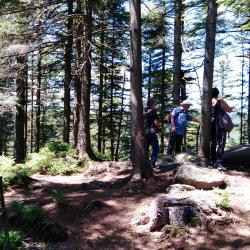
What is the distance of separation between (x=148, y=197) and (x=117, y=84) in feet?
68.9

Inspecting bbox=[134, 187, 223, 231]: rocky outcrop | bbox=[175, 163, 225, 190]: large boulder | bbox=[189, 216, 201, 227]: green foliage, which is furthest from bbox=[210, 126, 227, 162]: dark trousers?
bbox=[189, 216, 201, 227]: green foliage

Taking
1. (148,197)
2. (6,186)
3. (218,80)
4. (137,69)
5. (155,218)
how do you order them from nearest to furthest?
(155,218) < (148,197) < (137,69) < (6,186) < (218,80)

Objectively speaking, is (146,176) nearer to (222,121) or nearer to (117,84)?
(222,121)

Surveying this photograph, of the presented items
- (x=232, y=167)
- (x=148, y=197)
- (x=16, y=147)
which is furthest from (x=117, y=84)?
(x=148, y=197)

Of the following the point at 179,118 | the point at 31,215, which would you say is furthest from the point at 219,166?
the point at 31,215

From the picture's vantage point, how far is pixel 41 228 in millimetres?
7500

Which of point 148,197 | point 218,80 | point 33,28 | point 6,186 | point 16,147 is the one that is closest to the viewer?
point 148,197

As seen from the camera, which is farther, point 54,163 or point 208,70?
point 54,163

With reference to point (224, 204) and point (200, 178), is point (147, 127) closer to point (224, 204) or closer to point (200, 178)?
point (200, 178)

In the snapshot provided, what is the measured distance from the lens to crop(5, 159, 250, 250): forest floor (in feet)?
22.6

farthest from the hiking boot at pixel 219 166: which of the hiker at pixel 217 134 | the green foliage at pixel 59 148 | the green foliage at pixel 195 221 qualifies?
the green foliage at pixel 59 148

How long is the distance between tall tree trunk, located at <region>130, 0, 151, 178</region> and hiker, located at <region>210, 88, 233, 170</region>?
82.5 inches

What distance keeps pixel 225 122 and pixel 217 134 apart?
1.40ft

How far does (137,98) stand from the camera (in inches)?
382
